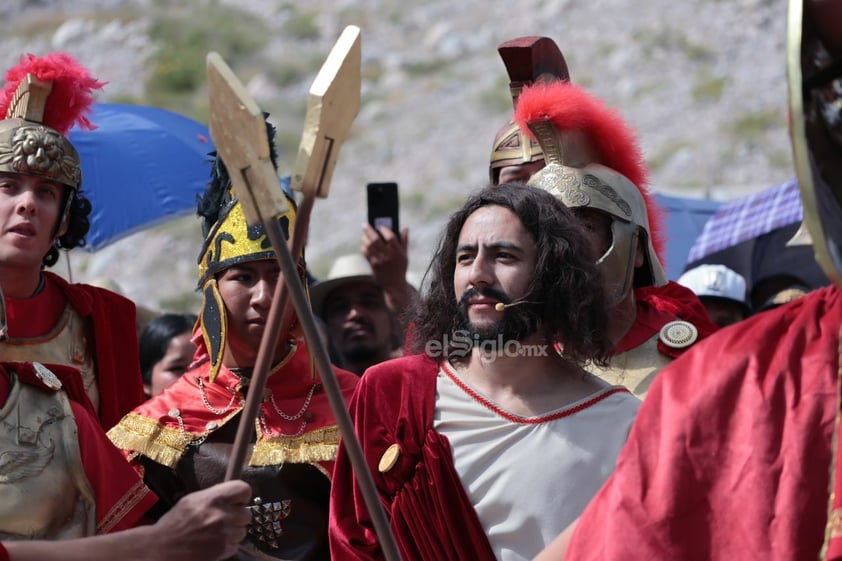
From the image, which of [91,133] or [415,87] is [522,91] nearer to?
[91,133]

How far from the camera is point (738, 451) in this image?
267cm

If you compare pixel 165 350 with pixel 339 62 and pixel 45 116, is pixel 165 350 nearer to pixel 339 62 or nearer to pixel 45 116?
pixel 45 116

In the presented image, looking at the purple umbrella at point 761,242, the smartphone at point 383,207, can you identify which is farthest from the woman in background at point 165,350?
the purple umbrella at point 761,242

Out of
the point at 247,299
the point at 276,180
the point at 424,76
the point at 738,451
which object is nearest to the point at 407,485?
the point at 276,180

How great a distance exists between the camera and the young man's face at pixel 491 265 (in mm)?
3977

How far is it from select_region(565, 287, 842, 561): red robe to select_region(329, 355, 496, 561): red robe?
91 cm

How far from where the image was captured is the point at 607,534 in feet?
9.08

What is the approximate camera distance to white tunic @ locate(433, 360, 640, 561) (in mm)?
3678

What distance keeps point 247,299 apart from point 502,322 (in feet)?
3.34

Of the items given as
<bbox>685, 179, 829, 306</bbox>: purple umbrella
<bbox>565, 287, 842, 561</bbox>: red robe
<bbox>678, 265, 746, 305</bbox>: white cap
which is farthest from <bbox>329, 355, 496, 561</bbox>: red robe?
<bbox>685, 179, 829, 306</bbox>: purple umbrella

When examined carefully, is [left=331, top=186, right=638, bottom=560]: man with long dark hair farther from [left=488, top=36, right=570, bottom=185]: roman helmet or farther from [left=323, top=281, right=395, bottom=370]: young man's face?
[left=323, top=281, right=395, bottom=370]: young man's face

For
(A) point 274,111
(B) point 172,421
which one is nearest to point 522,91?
(B) point 172,421

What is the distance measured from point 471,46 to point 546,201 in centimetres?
2880

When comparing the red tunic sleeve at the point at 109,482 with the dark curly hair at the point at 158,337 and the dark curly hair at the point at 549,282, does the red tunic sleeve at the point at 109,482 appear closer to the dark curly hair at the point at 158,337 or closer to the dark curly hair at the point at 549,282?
the dark curly hair at the point at 549,282
